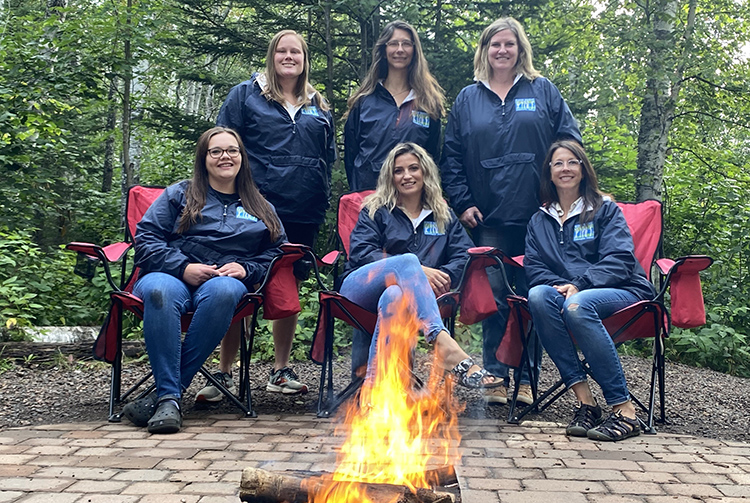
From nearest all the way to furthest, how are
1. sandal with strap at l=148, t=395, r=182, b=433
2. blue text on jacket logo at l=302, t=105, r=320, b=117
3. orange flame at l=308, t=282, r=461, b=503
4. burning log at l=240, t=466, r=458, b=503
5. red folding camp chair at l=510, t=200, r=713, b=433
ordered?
burning log at l=240, t=466, r=458, b=503
orange flame at l=308, t=282, r=461, b=503
sandal with strap at l=148, t=395, r=182, b=433
red folding camp chair at l=510, t=200, r=713, b=433
blue text on jacket logo at l=302, t=105, r=320, b=117

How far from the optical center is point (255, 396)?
344cm

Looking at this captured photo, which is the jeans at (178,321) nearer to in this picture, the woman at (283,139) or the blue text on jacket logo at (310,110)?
the woman at (283,139)

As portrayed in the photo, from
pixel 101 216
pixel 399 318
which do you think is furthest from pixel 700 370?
pixel 101 216

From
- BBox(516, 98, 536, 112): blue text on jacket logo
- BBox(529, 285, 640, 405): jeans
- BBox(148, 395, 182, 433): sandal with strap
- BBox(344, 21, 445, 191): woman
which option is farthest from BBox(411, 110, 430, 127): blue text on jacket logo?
BBox(148, 395, 182, 433): sandal with strap

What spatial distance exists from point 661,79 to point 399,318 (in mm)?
3718

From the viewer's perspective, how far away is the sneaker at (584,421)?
8.99 ft

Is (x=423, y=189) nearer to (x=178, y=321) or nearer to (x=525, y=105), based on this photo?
(x=525, y=105)

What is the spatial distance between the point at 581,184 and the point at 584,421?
124 centimetres

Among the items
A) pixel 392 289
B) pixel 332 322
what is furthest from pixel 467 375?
→ pixel 332 322

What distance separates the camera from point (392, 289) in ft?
9.26

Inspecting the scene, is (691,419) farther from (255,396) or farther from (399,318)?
(255,396)

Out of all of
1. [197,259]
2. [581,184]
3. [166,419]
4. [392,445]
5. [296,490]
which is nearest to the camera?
[296,490]

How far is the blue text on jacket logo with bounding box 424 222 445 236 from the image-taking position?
3.29 meters

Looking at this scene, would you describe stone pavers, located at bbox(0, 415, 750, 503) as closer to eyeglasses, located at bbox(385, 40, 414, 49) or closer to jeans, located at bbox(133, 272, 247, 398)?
jeans, located at bbox(133, 272, 247, 398)
